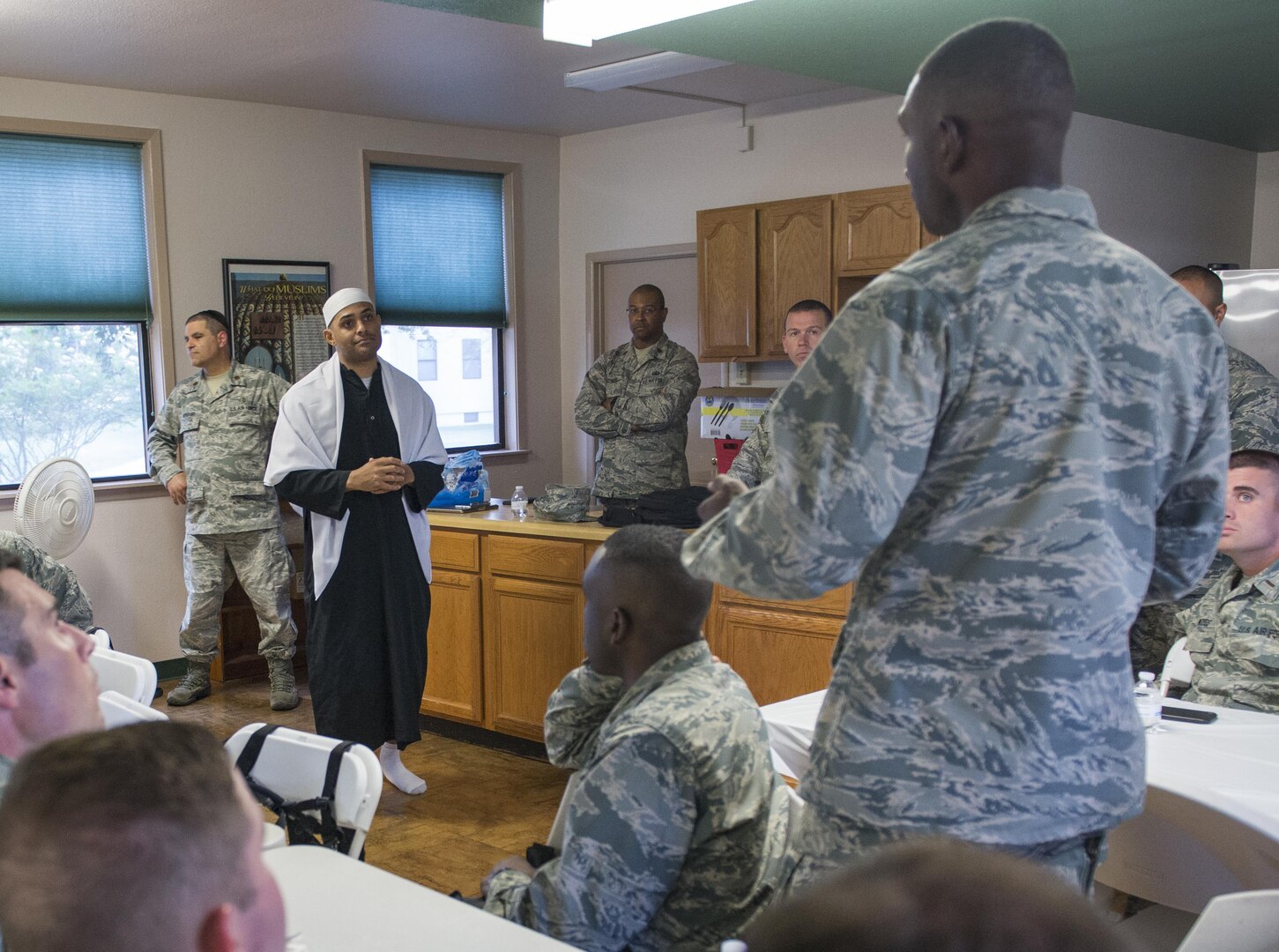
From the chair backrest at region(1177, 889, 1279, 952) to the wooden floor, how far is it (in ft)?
7.51

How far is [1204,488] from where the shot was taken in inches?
54.1

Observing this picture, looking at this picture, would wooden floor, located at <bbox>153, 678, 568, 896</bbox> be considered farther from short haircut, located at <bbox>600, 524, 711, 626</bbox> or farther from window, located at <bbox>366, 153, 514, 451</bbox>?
window, located at <bbox>366, 153, 514, 451</bbox>

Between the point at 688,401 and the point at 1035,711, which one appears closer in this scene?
the point at 1035,711

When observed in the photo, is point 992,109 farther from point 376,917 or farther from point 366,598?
point 366,598

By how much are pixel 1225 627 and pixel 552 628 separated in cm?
248

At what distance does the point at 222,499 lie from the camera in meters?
5.57

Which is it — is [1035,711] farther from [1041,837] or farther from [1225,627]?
[1225,627]

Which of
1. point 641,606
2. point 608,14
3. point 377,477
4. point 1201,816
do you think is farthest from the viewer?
point 377,477

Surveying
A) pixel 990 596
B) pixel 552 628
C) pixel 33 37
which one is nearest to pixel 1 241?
pixel 33 37

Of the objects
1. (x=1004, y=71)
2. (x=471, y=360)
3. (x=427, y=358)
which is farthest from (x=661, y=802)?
(x=471, y=360)

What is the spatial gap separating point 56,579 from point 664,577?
6.91 feet

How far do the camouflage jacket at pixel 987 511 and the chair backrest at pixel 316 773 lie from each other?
99cm

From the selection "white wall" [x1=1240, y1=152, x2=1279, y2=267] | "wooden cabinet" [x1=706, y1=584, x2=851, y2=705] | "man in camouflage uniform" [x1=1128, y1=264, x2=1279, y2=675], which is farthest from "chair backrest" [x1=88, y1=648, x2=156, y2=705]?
"white wall" [x1=1240, y1=152, x2=1279, y2=267]

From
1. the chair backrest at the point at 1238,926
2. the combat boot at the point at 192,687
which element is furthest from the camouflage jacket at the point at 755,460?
the chair backrest at the point at 1238,926
